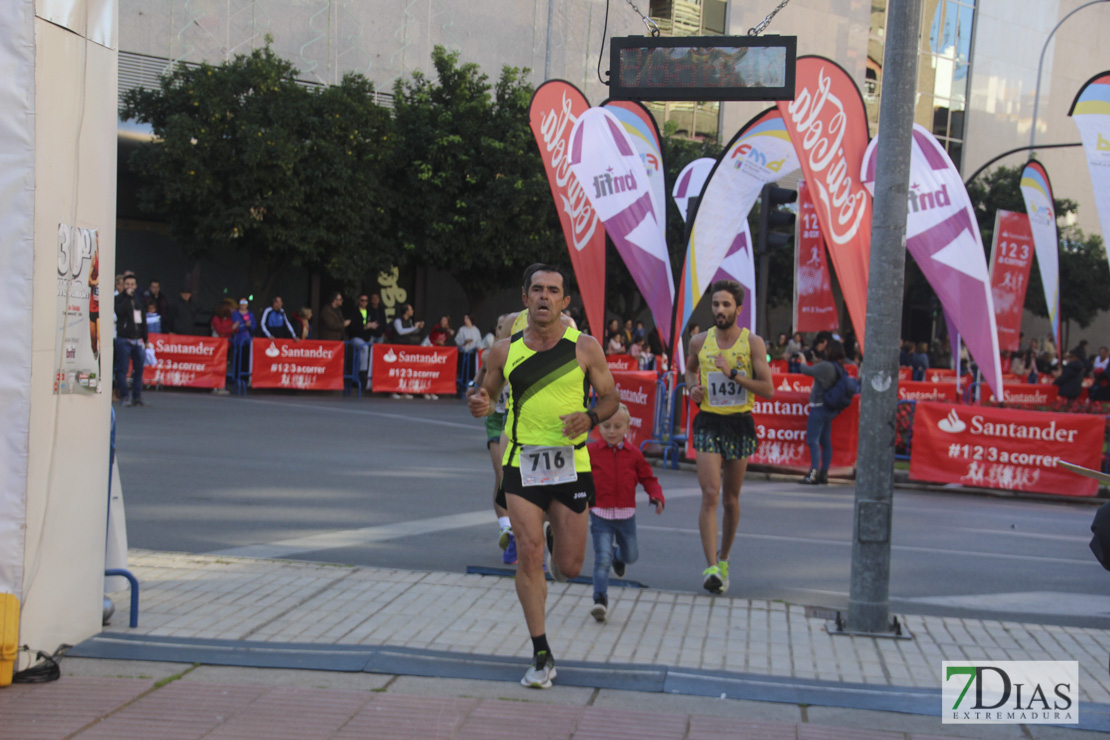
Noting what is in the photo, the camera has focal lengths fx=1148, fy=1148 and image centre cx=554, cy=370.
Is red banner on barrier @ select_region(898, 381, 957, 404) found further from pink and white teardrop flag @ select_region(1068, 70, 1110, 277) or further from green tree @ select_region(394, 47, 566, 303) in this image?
green tree @ select_region(394, 47, 566, 303)

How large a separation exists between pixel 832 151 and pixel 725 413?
6.63 m

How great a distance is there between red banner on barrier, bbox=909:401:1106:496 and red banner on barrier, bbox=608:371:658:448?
10.6 ft

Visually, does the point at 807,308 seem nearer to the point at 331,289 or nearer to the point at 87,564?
the point at 87,564

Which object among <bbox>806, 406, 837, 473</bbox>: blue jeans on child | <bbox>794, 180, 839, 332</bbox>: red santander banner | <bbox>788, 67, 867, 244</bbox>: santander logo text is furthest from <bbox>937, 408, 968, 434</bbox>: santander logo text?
<bbox>794, 180, 839, 332</bbox>: red santander banner

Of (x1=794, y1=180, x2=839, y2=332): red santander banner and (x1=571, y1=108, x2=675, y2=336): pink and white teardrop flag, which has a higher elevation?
(x1=571, y1=108, x2=675, y2=336): pink and white teardrop flag

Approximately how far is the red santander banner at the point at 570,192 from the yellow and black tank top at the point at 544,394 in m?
8.33

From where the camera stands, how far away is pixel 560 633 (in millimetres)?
5930

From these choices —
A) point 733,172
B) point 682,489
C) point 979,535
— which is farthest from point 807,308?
point 979,535

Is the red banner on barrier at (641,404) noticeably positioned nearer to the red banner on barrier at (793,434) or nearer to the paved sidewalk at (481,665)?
the red banner on barrier at (793,434)

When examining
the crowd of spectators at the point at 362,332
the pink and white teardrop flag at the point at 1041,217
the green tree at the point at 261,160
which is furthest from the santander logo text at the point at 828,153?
the green tree at the point at 261,160

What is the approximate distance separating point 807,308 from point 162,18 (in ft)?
62.5

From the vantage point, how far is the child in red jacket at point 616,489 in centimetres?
645

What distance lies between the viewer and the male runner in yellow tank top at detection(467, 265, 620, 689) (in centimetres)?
511

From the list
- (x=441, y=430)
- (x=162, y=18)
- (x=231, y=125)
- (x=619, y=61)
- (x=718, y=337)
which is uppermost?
(x=162, y=18)
